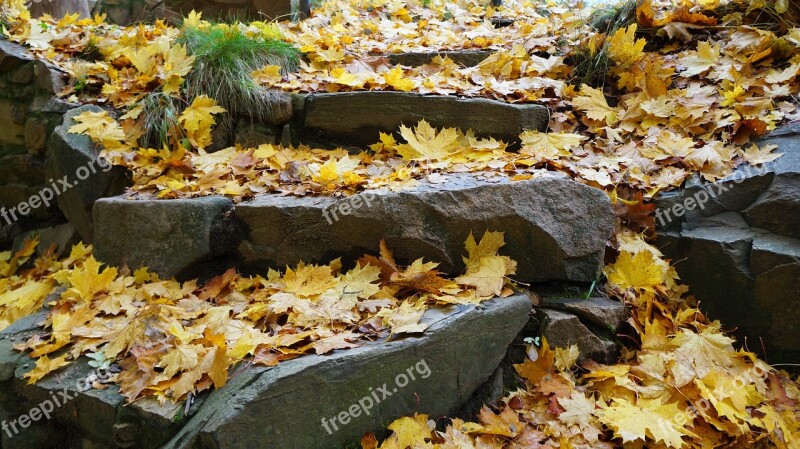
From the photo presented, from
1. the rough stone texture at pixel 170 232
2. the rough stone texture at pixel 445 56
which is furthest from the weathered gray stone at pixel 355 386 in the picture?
the rough stone texture at pixel 445 56

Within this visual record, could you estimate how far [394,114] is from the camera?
323 centimetres

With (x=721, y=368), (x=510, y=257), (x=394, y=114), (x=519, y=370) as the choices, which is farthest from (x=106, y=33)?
(x=721, y=368)

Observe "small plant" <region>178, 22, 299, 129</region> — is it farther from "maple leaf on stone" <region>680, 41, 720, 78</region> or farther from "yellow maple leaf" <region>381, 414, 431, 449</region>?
"maple leaf on stone" <region>680, 41, 720, 78</region>

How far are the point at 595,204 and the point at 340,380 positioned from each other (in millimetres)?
1358

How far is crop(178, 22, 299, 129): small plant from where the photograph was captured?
343 centimetres

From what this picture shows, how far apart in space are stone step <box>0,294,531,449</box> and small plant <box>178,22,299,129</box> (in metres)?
1.88

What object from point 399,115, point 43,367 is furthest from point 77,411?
point 399,115

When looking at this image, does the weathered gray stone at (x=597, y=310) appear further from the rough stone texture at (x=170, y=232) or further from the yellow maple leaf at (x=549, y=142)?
the rough stone texture at (x=170, y=232)

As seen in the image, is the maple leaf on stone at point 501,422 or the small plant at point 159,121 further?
the small plant at point 159,121

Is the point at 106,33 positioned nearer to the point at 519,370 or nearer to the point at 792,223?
the point at 519,370

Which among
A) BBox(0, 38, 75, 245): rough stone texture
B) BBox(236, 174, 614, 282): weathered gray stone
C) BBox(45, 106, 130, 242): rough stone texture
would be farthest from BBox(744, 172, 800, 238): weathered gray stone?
BBox(0, 38, 75, 245): rough stone texture

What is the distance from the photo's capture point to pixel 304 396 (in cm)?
175

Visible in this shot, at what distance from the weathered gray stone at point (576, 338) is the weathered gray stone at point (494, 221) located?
227mm

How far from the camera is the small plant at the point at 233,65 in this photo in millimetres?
3428
